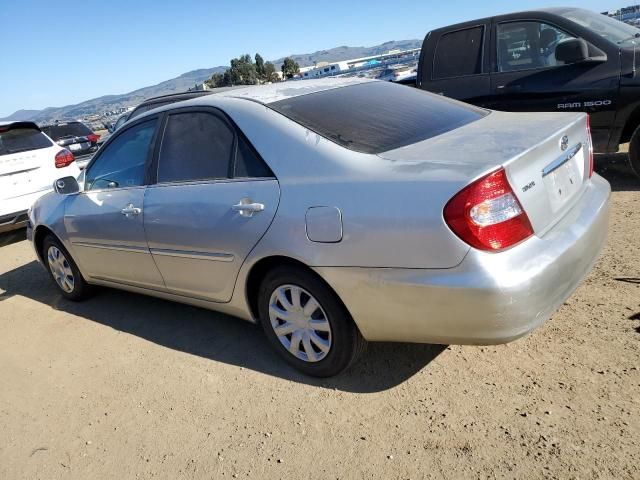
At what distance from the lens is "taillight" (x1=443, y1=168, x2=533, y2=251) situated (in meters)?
2.18

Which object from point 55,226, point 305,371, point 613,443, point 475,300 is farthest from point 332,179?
point 55,226

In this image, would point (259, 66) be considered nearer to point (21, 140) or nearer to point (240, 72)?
point (240, 72)

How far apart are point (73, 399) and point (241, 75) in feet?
284

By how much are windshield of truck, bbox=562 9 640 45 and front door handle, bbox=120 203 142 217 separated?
471cm

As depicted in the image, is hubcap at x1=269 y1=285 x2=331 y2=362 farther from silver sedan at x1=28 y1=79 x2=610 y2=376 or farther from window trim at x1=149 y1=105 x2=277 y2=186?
window trim at x1=149 y1=105 x2=277 y2=186

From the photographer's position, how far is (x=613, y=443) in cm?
215

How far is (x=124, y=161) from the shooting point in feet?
13.1

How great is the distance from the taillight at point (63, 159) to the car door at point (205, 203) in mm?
4854

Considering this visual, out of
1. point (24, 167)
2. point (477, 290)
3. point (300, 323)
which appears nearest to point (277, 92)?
point (300, 323)

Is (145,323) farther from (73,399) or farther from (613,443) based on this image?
(613,443)

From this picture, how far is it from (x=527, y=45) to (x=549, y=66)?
0.37 meters

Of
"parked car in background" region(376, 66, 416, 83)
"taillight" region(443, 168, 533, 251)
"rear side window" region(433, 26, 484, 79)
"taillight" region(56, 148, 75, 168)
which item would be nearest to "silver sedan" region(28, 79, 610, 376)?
"taillight" region(443, 168, 533, 251)

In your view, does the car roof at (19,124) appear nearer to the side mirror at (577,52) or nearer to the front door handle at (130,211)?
the front door handle at (130,211)

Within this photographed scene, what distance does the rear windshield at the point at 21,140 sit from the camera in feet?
24.1
